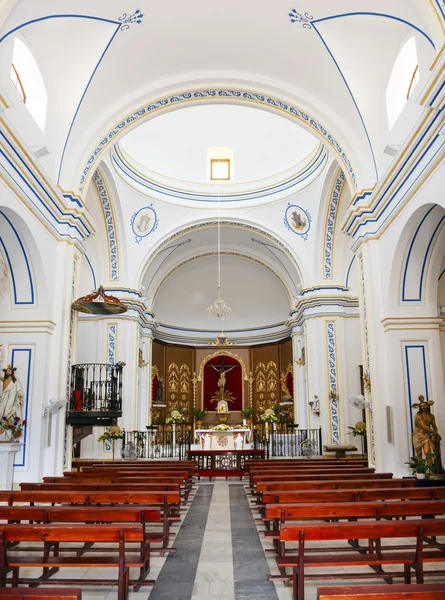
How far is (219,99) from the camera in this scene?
12719 mm

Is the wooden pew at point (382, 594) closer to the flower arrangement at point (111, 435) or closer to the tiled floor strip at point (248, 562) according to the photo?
the tiled floor strip at point (248, 562)

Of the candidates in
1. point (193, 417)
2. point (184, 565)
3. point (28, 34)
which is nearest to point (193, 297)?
point (193, 417)

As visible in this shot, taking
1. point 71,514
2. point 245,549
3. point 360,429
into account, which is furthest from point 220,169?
point 71,514

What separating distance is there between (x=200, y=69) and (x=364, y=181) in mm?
4293

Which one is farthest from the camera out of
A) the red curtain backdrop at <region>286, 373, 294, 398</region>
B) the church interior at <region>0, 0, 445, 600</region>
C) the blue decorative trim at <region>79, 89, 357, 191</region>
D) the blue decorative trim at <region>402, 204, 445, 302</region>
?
the red curtain backdrop at <region>286, 373, 294, 398</region>

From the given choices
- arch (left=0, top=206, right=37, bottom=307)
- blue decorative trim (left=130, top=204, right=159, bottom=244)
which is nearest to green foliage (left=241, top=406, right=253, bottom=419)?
blue decorative trim (left=130, top=204, right=159, bottom=244)

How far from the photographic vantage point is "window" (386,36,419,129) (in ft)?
32.7

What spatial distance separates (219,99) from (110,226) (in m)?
6.45

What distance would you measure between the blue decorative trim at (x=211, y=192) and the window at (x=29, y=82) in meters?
6.23

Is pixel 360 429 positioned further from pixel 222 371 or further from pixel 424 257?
pixel 222 371

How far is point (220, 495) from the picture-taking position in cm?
1089

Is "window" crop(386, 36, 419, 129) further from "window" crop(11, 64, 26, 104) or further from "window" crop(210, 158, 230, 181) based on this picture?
"window" crop(210, 158, 230, 181)

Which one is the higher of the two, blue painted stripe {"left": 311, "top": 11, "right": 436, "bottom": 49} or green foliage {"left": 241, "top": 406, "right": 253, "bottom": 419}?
blue painted stripe {"left": 311, "top": 11, "right": 436, "bottom": 49}

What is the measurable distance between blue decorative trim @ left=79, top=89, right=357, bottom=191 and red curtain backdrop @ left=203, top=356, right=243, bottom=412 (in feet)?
46.8
